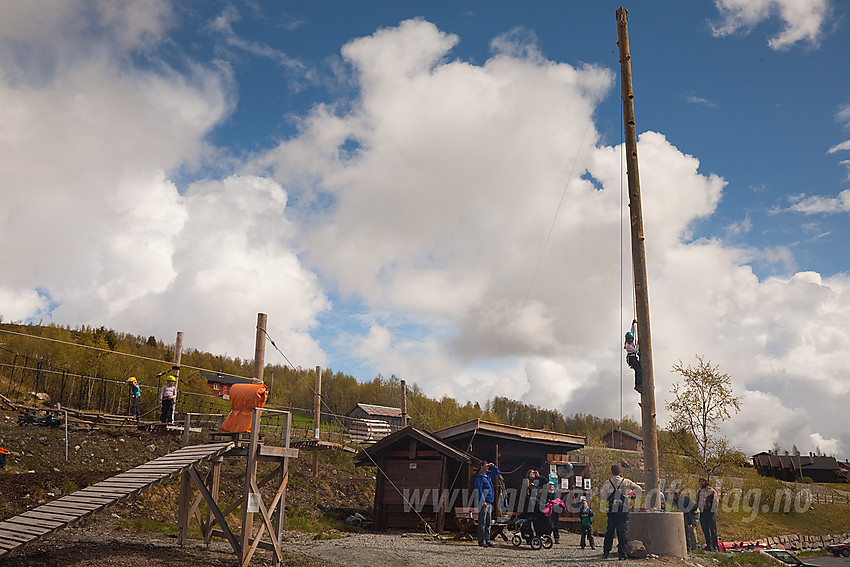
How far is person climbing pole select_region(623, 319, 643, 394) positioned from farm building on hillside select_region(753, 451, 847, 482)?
80.5 meters

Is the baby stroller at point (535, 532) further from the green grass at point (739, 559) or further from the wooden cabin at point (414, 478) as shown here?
the green grass at point (739, 559)

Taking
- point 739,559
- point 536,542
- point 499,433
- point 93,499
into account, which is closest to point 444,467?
point 499,433

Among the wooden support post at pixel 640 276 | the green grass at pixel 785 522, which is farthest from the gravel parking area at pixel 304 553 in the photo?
the green grass at pixel 785 522

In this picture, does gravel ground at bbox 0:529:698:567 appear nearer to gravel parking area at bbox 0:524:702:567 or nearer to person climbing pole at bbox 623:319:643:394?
gravel parking area at bbox 0:524:702:567

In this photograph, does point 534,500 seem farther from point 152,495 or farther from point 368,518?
point 152,495

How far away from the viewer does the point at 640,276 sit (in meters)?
14.4

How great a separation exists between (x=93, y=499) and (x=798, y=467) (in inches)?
3710

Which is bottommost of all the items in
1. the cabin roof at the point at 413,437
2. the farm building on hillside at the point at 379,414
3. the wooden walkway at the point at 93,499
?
the wooden walkway at the point at 93,499

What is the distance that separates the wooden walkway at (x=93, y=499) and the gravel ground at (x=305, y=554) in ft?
2.09

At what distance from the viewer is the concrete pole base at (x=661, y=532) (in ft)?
40.2

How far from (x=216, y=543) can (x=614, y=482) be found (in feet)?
32.7

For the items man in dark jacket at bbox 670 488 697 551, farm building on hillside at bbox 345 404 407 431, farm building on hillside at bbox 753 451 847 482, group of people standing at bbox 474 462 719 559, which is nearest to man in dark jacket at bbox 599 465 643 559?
group of people standing at bbox 474 462 719 559

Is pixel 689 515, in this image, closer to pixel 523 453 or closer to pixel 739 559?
pixel 739 559

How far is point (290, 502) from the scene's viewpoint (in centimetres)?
2333
